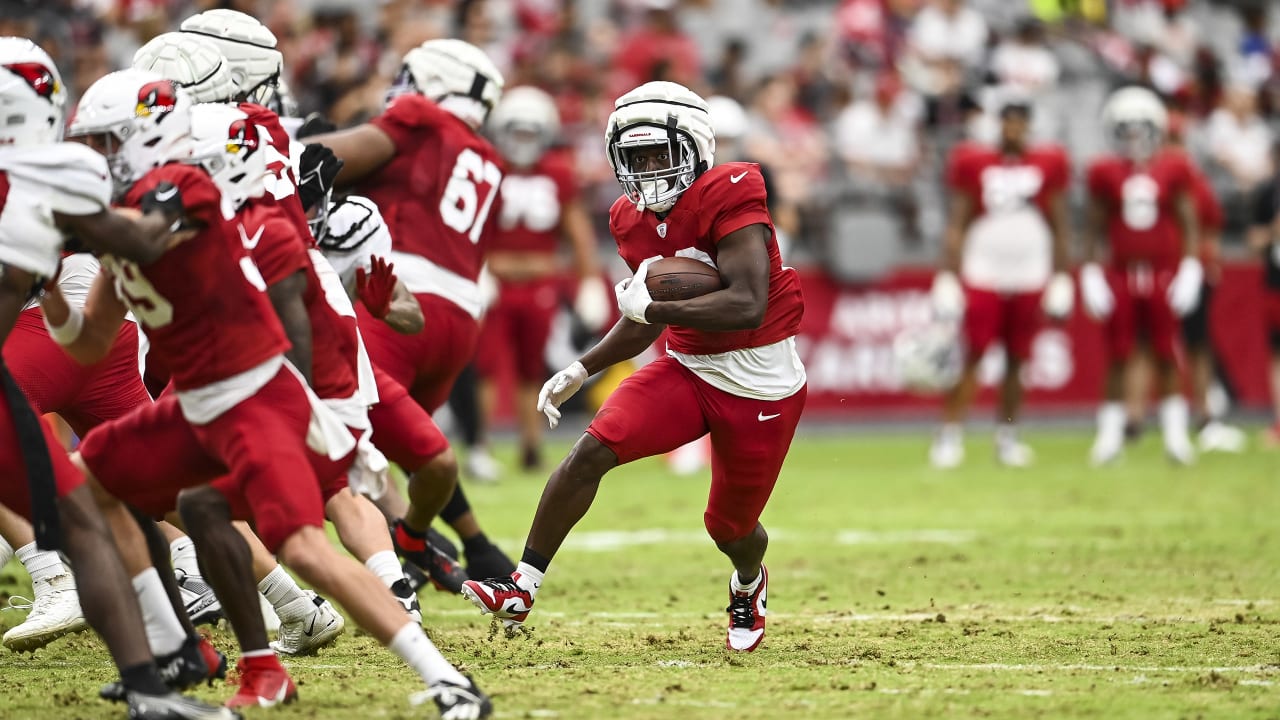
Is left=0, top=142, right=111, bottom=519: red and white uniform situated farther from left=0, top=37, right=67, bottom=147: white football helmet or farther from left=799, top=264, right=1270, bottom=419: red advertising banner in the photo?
→ left=799, top=264, right=1270, bottom=419: red advertising banner

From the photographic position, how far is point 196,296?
14.8 ft

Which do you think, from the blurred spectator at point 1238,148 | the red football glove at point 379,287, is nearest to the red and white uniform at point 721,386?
the red football glove at point 379,287

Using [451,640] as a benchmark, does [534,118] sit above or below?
above

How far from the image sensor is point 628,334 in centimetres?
579

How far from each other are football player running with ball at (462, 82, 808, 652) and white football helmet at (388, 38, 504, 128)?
1.53 meters

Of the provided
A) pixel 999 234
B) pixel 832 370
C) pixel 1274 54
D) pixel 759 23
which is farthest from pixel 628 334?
pixel 1274 54

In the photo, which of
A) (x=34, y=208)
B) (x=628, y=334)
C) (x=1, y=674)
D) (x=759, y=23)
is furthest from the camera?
(x=759, y=23)

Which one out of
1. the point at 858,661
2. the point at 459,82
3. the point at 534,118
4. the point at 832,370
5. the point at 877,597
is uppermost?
the point at 459,82

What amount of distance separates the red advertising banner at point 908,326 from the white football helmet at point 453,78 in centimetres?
796

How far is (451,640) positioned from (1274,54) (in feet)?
48.0

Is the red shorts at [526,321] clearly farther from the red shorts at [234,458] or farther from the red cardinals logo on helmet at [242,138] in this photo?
the red shorts at [234,458]

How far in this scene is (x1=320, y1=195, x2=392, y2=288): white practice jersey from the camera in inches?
237

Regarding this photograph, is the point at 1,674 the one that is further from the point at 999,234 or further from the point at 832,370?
the point at 832,370

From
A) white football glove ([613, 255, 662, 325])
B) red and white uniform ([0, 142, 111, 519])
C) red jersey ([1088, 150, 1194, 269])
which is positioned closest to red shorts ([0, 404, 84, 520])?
red and white uniform ([0, 142, 111, 519])
